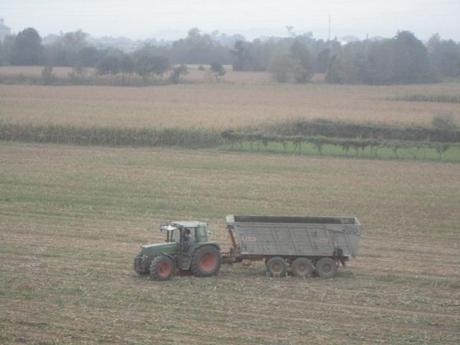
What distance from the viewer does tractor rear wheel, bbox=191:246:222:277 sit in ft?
61.0

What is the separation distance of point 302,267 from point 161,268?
3.37 metres

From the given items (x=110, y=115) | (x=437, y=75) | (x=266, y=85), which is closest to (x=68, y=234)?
(x=110, y=115)

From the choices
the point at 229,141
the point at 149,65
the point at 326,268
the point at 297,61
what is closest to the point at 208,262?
the point at 326,268

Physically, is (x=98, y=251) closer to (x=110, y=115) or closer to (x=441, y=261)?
(x=441, y=261)

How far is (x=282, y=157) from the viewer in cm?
4325

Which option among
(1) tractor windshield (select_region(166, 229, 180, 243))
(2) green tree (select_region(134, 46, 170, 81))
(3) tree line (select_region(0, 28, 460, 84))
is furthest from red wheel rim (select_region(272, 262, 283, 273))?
(2) green tree (select_region(134, 46, 170, 81))

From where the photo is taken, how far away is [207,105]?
6869 cm

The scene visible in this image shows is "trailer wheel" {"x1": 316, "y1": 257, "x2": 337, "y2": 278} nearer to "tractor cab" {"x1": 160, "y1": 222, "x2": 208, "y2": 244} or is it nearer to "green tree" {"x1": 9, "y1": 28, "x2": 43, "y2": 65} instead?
"tractor cab" {"x1": 160, "y1": 222, "x2": 208, "y2": 244}

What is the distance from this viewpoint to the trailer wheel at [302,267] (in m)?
19.3

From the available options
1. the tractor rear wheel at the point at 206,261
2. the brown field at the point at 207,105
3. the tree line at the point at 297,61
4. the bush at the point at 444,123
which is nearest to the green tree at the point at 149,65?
the tree line at the point at 297,61

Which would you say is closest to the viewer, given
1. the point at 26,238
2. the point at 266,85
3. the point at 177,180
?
the point at 26,238

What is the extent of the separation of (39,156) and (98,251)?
20902 millimetres

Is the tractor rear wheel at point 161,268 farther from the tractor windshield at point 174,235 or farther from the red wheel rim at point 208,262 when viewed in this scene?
the red wheel rim at point 208,262

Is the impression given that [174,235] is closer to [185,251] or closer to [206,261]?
[185,251]
